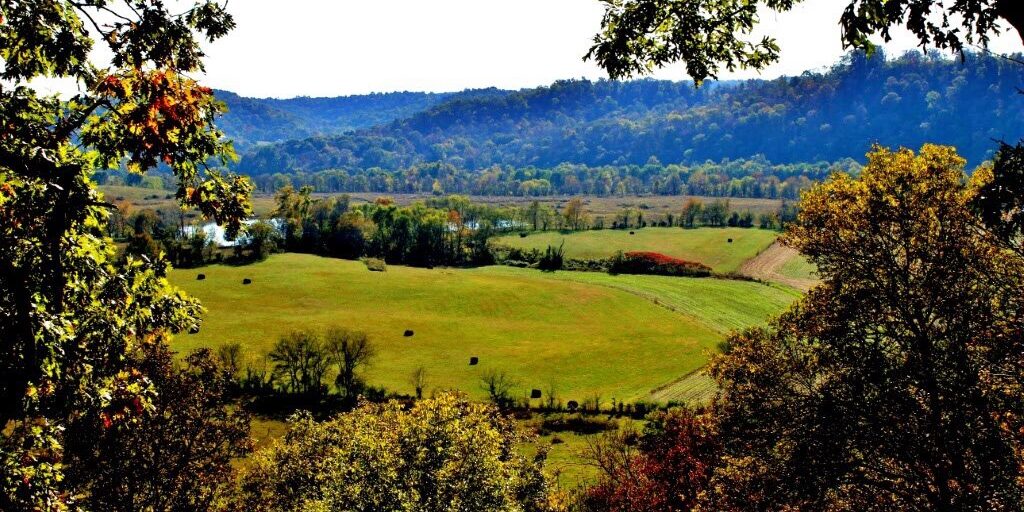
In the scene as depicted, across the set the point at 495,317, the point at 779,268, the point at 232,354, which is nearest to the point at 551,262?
the point at 495,317

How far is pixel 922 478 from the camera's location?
14.8 m

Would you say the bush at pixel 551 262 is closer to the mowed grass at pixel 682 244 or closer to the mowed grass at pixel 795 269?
the mowed grass at pixel 682 244

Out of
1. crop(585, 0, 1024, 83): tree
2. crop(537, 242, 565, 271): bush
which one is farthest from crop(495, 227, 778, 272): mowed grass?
crop(585, 0, 1024, 83): tree

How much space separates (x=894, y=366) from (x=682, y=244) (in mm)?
172227

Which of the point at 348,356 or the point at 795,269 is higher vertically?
the point at 795,269

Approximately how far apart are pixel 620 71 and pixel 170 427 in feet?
73.2

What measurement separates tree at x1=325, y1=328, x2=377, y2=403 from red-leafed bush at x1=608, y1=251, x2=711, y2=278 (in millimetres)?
83055

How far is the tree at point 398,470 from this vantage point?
22281 millimetres

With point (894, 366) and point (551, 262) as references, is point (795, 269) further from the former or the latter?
point (894, 366)

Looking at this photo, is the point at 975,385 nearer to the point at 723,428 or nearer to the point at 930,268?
the point at 930,268

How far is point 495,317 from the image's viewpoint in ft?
379

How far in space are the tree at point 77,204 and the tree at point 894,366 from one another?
14.2 metres

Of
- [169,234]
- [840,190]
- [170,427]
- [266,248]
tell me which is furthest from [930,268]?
[169,234]

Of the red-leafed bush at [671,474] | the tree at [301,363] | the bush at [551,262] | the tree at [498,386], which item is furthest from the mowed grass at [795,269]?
the red-leafed bush at [671,474]
